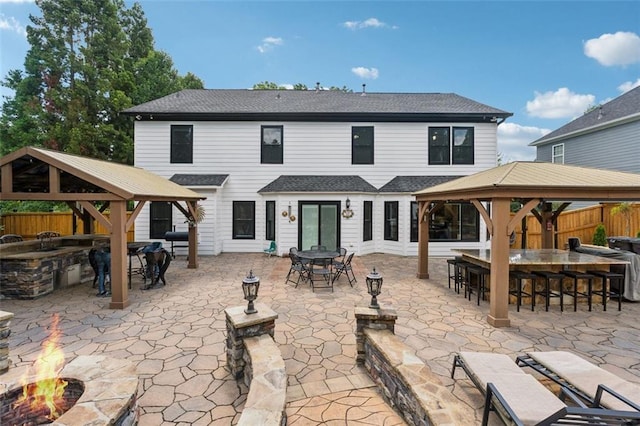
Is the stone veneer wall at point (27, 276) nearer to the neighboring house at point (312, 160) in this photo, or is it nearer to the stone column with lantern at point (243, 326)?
the neighboring house at point (312, 160)

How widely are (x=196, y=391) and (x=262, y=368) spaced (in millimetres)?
1118

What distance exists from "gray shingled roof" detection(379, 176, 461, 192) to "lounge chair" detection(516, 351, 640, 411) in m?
9.26

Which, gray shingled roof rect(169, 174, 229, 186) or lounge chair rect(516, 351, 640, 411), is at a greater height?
gray shingled roof rect(169, 174, 229, 186)

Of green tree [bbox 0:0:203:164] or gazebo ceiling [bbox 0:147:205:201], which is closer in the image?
gazebo ceiling [bbox 0:147:205:201]

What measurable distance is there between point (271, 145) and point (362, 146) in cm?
415

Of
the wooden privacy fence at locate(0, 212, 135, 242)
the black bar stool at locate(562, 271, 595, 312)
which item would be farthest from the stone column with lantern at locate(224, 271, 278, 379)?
the wooden privacy fence at locate(0, 212, 135, 242)

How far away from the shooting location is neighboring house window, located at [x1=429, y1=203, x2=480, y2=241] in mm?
12820

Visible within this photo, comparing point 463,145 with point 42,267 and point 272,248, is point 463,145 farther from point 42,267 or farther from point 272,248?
point 42,267

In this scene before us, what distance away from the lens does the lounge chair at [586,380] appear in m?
2.82

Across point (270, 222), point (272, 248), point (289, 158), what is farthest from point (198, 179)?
point (272, 248)

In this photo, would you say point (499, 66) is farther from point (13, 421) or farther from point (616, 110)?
point (13, 421)

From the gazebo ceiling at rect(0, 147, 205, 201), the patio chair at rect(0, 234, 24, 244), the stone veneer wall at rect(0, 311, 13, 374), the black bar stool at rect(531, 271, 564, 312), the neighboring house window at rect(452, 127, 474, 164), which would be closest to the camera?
the stone veneer wall at rect(0, 311, 13, 374)

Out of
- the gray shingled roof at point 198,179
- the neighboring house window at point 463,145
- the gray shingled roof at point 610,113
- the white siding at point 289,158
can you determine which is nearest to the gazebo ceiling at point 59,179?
the gray shingled roof at point 198,179

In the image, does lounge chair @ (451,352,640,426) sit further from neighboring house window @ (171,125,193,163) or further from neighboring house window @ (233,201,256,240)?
neighboring house window @ (171,125,193,163)
